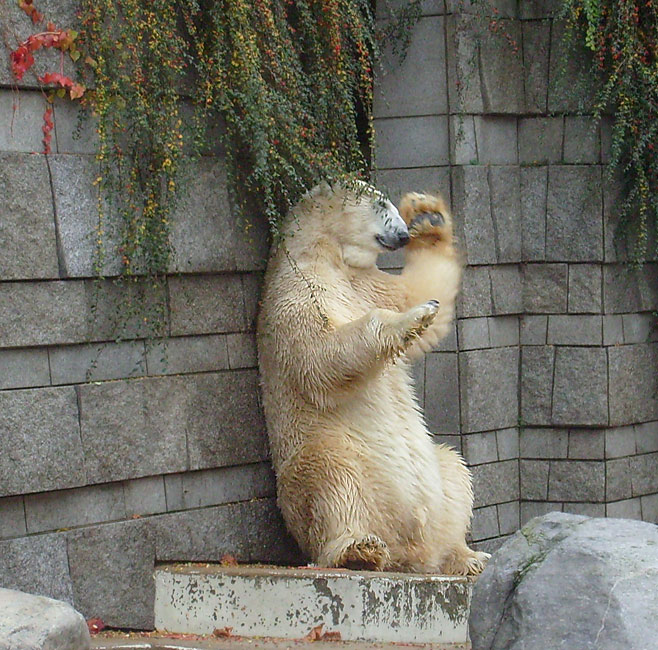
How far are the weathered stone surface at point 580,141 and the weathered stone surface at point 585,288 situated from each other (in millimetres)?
471

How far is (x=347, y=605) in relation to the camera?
12.5 ft

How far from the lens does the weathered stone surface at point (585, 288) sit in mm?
5066

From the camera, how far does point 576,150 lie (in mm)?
5094

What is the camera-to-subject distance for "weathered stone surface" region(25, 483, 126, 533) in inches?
148

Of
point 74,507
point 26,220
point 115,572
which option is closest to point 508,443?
point 115,572

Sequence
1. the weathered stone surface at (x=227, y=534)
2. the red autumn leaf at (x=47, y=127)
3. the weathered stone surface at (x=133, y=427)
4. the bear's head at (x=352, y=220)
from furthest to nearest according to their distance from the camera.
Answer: the bear's head at (x=352, y=220) < the weathered stone surface at (x=227, y=534) < the weathered stone surface at (x=133, y=427) < the red autumn leaf at (x=47, y=127)

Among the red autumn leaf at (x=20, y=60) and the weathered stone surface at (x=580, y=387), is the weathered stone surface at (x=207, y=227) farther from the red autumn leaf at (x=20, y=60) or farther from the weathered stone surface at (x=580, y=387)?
the weathered stone surface at (x=580, y=387)

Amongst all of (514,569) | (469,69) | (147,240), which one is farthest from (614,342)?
(514,569)

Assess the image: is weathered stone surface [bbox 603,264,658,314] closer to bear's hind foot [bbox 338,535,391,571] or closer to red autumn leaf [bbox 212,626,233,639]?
bear's hind foot [bbox 338,535,391,571]

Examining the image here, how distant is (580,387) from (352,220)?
4.80 feet

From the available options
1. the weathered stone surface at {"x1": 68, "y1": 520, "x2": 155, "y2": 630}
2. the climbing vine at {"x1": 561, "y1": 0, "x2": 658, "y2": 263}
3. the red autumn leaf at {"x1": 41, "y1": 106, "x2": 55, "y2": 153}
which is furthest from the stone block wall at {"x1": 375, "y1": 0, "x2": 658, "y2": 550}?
the red autumn leaf at {"x1": 41, "y1": 106, "x2": 55, "y2": 153}

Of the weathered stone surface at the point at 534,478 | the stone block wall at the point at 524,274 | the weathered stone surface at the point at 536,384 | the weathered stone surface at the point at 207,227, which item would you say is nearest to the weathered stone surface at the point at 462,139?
the stone block wall at the point at 524,274

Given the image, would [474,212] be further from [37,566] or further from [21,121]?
[37,566]

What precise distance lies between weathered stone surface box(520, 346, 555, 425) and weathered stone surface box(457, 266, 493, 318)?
33cm
